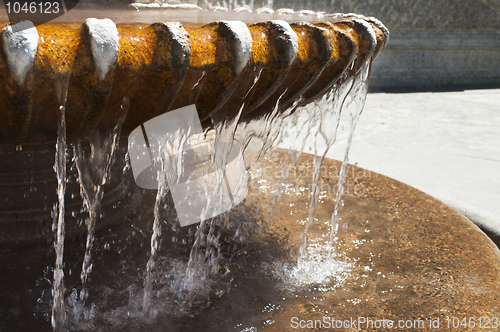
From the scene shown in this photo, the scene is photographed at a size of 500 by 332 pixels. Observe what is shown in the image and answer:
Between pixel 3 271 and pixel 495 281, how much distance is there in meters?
1.28

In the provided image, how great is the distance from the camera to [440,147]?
3.53 m

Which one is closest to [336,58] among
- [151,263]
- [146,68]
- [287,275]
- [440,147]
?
[146,68]

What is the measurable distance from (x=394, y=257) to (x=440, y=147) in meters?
2.15

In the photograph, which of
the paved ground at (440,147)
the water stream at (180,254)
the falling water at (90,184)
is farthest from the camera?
the paved ground at (440,147)

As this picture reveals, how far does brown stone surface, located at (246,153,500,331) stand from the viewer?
128cm

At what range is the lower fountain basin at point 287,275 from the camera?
49.2 inches

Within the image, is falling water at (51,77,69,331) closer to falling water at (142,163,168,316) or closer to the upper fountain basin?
the upper fountain basin

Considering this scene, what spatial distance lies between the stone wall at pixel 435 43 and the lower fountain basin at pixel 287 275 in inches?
163

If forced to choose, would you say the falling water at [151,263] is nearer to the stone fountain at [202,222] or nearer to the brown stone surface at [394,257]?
the stone fountain at [202,222]

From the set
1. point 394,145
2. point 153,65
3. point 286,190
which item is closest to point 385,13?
point 394,145

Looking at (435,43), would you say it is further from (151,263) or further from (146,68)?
Result: (146,68)

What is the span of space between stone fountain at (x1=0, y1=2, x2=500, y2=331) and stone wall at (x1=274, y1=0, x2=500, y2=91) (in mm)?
4111

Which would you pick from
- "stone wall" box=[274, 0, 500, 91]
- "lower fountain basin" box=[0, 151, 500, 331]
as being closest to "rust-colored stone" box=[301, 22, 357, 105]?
"lower fountain basin" box=[0, 151, 500, 331]

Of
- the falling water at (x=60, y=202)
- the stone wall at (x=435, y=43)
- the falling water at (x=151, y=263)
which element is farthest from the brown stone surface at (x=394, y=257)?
the stone wall at (x=435, y=43)
